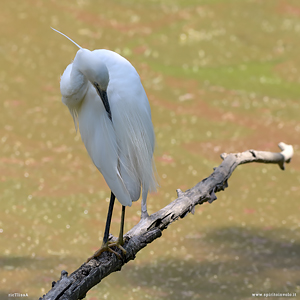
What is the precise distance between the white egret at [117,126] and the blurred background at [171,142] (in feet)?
1.01

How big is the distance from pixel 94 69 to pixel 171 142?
2711mm

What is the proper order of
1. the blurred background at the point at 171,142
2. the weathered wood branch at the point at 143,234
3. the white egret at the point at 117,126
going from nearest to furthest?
the weathered wood branch at the point at 143,234
the white egret at the point at 117,126
the blurred background at the point at 171,142

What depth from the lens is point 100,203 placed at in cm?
350

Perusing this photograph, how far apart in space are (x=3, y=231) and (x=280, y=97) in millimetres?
3140

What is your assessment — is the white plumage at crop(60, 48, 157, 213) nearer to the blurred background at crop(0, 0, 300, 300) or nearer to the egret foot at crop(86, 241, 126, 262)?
the egret foot at crop(86, 241, 126, 262)

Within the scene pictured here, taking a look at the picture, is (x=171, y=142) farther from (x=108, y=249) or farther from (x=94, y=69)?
(x=94, y=69)

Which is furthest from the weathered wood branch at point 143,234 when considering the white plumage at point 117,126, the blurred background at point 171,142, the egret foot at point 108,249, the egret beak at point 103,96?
the egret beak at point 103,96

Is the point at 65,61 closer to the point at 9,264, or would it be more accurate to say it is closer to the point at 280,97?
the point at 280,97

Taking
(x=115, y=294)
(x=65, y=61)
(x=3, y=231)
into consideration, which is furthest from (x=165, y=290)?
(x=65, y=61)

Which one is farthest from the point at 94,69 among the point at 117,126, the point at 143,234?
the point at 143,234

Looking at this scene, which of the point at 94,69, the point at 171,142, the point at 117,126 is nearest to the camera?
the point at 94,69

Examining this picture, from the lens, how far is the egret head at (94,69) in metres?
1.62

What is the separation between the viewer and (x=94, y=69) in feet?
5.32

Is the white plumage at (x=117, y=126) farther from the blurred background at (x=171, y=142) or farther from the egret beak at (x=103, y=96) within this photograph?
the blurred background at (x=171, y=142)
